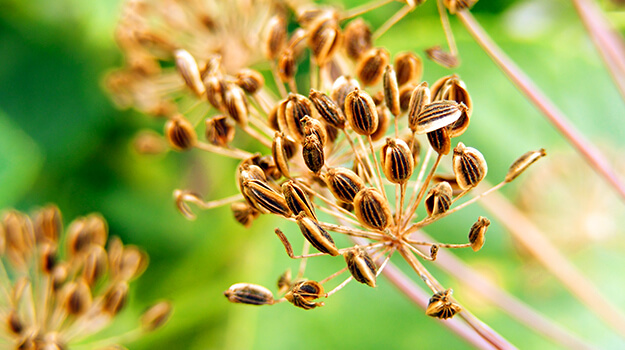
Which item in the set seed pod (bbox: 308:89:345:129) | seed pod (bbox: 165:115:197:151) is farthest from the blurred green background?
seed pod (bbox: 308:89:345:129)

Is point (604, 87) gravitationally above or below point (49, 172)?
above

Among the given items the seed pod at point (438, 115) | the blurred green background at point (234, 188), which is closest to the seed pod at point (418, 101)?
the seed pod at point (438, 115)

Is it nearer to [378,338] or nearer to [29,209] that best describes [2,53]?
[29,209]

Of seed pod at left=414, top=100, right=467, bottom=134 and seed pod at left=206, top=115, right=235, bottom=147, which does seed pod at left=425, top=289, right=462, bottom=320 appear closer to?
seed pod at left=414, top=100, right=467, bottom=134

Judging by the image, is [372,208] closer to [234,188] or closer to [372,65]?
[372,65]

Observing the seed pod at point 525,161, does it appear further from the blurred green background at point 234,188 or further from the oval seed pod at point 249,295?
the blurred green background at point 234,188

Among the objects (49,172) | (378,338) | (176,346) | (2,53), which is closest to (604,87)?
(378,338)
